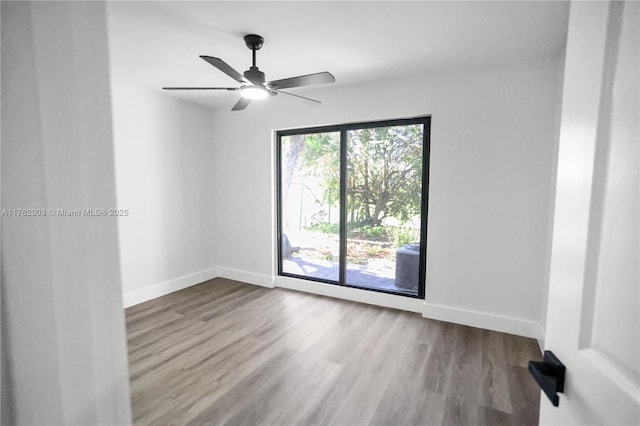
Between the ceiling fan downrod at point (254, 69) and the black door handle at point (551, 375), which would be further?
the ceiling fan downrod at point (254, 69)

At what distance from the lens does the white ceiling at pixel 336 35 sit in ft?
6.31

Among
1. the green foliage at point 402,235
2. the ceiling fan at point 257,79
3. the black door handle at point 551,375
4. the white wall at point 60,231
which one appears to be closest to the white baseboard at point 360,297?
the green foliage at point 402,235

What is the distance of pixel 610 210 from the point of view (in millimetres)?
542

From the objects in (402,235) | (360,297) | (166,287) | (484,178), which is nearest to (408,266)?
(402,235)

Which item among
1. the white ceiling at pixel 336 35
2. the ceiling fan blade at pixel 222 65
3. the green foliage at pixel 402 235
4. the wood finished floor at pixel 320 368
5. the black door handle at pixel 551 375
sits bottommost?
the wood finished floor at pixel 320 368

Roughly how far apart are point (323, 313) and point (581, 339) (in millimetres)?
2818

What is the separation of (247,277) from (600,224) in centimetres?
417

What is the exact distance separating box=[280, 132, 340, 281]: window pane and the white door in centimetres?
310

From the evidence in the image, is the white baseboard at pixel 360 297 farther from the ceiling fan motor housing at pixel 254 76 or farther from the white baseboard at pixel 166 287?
the ceiling fan motor housing at pixel 254 76

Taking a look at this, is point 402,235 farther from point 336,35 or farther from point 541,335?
point 336,35

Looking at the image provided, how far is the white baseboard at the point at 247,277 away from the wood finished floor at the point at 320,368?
0.76m

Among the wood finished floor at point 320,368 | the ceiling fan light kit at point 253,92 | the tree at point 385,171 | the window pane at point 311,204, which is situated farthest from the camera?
the window pane at point 311,204

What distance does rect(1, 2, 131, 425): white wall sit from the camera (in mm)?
498

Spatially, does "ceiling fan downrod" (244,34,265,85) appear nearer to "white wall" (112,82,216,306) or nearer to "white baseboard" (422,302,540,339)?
"white wall" (112,82,216,306)
